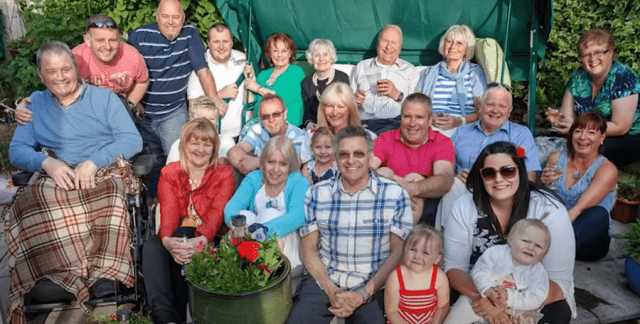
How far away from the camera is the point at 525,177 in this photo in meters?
2.59

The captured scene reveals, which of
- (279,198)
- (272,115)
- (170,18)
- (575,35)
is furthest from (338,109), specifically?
(575,35)

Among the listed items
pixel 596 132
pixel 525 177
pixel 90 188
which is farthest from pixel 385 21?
pixel 90 188

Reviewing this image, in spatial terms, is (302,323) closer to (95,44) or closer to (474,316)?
(474,316)

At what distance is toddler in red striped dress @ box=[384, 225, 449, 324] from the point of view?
8.34 feet

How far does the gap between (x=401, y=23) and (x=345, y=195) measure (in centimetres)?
250

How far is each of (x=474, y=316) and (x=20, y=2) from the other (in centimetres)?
547

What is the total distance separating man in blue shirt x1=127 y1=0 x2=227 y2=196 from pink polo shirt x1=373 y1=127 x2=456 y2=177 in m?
1.55

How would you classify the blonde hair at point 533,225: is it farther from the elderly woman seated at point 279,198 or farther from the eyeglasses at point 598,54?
the eyeglasses at point 598,54

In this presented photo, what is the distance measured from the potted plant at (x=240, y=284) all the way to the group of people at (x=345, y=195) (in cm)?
18

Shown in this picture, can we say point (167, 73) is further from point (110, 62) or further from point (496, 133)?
point (496, 133)

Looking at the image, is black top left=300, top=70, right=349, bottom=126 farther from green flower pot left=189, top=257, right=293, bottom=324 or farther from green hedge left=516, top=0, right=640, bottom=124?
green flower pot left=189, top=257, right=293, bottom=324

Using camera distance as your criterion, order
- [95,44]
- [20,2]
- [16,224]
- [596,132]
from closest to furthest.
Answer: [16,224] → [596,132] → [95,44] → [20,2]

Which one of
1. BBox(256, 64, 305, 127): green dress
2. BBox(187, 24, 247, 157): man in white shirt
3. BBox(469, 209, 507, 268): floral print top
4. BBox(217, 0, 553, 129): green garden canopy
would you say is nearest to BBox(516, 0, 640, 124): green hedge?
BBox(217, 0, 553, 129): green garden canopy

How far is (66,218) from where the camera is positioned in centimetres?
292
